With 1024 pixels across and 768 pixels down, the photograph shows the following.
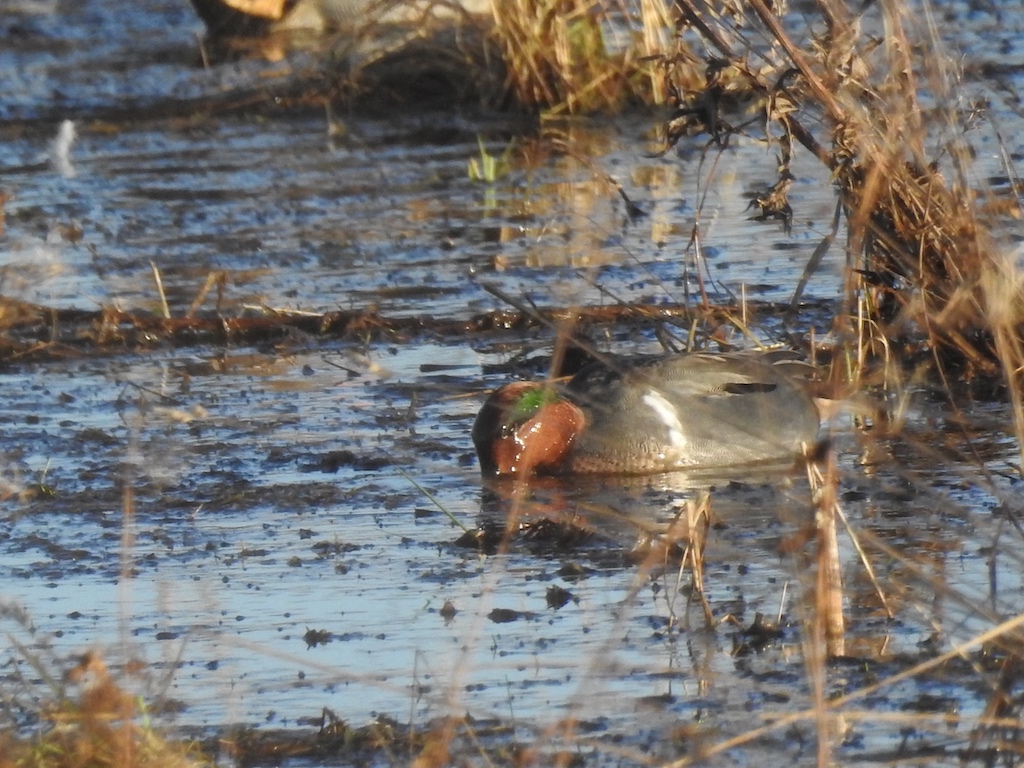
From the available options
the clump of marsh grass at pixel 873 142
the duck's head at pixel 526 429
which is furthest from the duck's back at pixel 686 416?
the clump of marsh grass at pixel 873 142

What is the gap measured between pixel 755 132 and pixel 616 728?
753 cm

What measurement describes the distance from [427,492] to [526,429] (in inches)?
16.2

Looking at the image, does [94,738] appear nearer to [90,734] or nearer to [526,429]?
[90,734]

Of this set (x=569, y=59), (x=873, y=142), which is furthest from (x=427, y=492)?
(x=569, y=59)

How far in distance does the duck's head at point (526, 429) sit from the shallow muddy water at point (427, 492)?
0.42 ft

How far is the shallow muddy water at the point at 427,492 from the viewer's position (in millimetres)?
4023

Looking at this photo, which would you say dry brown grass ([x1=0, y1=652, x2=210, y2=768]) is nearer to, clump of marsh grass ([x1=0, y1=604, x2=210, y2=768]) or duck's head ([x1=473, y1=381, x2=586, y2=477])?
clump of marsh grass ([x1=0, y1=604, x2=210, y2=768])

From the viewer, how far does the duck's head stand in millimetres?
5934

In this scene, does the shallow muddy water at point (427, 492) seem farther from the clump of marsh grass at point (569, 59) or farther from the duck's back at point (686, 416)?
the clump of marsh grass at point (569, 59)

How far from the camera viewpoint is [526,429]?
233 inches

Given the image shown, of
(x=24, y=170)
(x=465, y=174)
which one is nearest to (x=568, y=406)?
(x=465, y=174)

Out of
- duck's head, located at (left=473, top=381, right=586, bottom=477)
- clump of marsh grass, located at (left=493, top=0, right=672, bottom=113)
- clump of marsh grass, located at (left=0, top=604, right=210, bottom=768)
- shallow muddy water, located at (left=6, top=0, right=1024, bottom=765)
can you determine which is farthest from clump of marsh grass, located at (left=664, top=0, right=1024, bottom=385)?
clump of marsh grass, located at (left=493, top=0, right=672, bottom=113)

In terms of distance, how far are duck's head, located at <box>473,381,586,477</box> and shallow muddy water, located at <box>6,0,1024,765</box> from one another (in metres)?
0.13

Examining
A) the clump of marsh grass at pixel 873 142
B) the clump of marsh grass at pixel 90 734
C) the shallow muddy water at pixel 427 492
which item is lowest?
the shallow muddy water at pixel 427 492
